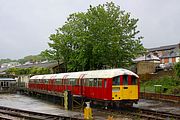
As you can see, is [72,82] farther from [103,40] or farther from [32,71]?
[32,71]

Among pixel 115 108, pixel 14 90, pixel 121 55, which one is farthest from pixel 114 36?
pixel 14 90

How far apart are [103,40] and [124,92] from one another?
52.8ft

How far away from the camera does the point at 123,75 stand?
2386 cm

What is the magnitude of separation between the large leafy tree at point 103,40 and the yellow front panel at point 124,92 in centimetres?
1480

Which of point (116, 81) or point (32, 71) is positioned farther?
point (32, 71)

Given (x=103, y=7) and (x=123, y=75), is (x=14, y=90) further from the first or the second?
(x=123, y=75)

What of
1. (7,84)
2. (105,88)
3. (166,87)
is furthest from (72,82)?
(7,84)

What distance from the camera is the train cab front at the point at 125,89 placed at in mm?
23438

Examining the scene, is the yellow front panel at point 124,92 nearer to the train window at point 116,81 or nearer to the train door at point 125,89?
the train door at point 125,89

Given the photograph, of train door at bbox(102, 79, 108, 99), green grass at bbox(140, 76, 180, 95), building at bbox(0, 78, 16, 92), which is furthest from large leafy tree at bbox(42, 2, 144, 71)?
building at bbox(0, 78, 16, 92)

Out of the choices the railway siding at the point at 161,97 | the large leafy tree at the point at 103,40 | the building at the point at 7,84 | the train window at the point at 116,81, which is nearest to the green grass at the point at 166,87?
the railway siding at the point at 161,97

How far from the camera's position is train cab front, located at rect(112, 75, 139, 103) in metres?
23.4

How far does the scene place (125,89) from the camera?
23.6 m

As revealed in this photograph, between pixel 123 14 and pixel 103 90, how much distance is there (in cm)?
2148
